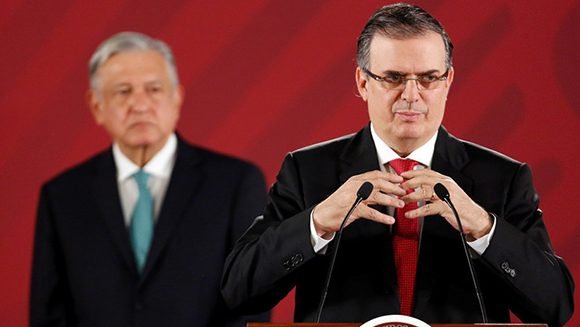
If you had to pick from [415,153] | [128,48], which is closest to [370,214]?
[415,153]

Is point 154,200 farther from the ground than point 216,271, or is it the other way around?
point 154,200

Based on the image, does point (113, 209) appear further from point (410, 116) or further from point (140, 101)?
point (410, 116)

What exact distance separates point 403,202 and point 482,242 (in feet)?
0.64

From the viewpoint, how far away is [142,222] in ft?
10.2

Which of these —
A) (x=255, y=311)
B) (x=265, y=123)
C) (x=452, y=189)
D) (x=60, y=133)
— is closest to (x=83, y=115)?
(x=60, y=133)

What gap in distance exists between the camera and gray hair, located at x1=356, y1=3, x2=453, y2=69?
7.90 ft

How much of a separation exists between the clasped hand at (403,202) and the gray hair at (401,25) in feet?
1.35

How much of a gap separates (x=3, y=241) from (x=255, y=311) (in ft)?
4.46

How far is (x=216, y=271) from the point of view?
3020 millimetres

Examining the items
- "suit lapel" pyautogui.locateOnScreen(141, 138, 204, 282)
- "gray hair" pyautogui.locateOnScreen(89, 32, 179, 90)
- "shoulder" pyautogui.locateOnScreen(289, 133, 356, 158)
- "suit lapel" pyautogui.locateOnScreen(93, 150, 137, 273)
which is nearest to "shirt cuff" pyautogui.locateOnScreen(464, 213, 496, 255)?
"shoulder" pyautogui.locateOnScreen(289, 133, 356, 158)

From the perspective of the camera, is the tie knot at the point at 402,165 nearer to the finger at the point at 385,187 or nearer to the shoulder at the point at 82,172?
the finger at the point at 385,187

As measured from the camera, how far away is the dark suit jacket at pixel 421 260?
2.19 m

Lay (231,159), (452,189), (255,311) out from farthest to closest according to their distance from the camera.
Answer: (231,159), (255,311), (452,189)

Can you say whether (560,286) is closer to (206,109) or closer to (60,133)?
(206,109)
